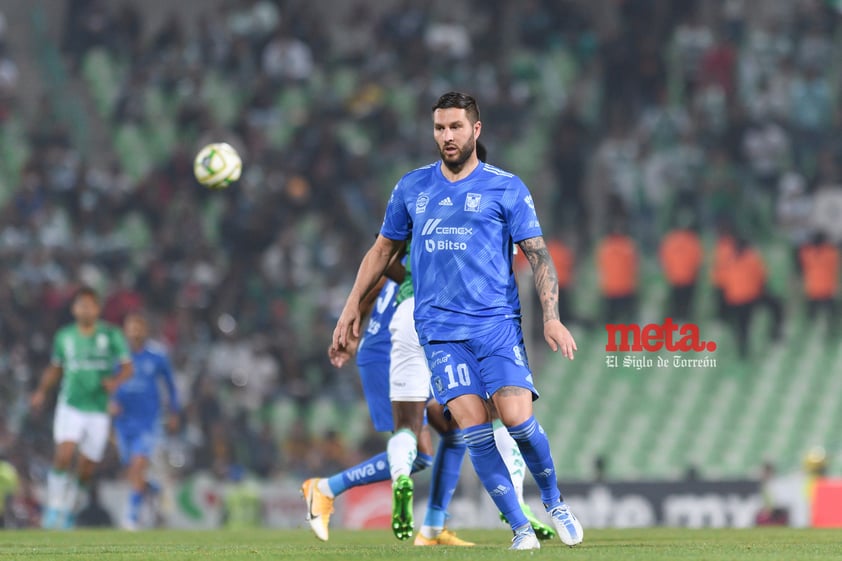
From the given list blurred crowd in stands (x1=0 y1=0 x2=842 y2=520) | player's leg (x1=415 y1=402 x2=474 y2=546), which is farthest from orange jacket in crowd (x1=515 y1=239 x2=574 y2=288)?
player's leg (x1=415 y1=402 x2=474 y2=546)

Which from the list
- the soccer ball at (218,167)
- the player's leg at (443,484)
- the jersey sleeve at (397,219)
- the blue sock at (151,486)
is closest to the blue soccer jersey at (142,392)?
the blue sock at (151,486)

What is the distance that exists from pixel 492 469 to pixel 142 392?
29.5 ft

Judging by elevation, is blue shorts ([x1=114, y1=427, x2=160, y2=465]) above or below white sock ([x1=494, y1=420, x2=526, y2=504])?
below

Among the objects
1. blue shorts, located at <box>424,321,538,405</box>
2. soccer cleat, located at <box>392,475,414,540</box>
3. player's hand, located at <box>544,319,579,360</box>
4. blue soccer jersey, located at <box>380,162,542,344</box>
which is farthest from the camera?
soccer cleat, located at <box>392,475,414,540</box>

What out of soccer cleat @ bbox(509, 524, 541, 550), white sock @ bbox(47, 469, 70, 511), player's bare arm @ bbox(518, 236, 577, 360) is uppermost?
player's bare arm @ bbox(518, 236, 577, 360)

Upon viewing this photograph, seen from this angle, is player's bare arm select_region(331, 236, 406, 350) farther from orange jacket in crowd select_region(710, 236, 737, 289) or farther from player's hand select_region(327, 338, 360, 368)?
orange jacket in crowd select_region(710, 236, 737, 289)

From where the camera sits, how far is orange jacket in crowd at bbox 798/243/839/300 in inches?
762

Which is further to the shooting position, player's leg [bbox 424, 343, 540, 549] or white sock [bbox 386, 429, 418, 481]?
white sock [bbox 386, 429, 418, 481]

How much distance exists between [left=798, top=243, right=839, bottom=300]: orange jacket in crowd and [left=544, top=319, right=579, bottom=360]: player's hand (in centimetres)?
1317

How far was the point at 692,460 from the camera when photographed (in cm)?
1845

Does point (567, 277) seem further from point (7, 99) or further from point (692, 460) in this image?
point (7, 99)

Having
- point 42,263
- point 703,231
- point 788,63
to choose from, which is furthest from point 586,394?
point 42,263

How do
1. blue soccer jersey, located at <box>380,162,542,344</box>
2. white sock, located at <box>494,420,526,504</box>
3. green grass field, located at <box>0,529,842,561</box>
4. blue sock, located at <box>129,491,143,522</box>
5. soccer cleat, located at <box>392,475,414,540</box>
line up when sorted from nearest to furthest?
green grass field, located at <box>0,529,842,561</box> → blue soccer jersey, located at <box>380,162,542,344</box> → soccer cleat, located at <box>392,475,414,540</box> → white sock, located at <box>494,420,526,504</box> → blue sock, located at <box>129,491,143,522</box>

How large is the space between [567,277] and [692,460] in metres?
3.21
